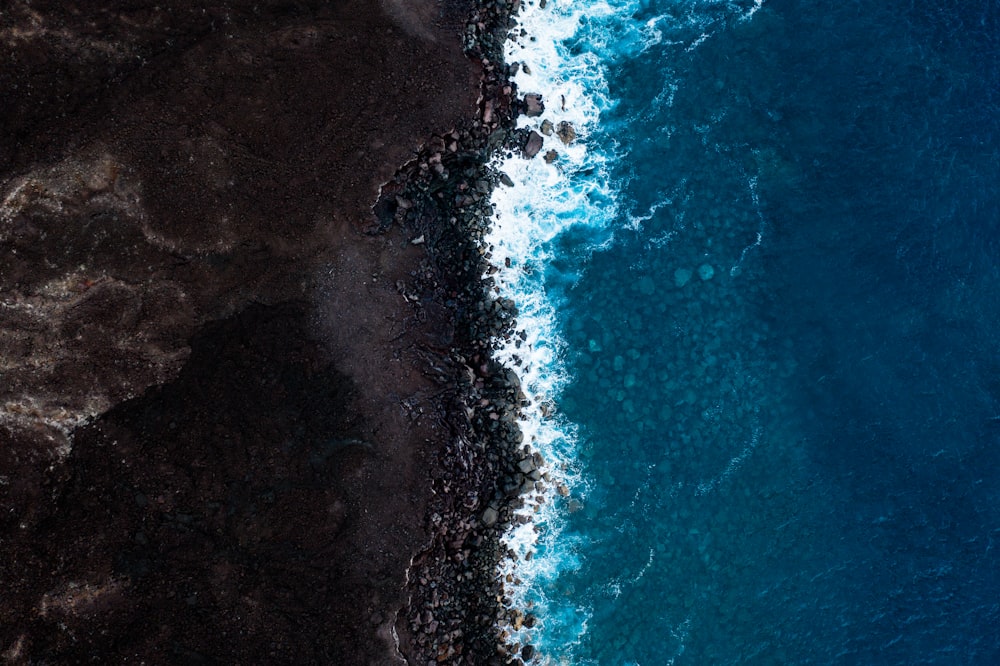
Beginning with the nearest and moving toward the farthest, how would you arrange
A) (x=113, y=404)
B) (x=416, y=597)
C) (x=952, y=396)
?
(x=113, y=404)
(x=416, y=597)
(x=952, y=396)

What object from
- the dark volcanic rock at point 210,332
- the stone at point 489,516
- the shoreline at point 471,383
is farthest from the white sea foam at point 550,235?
the dark volcanic rock at point 210,332

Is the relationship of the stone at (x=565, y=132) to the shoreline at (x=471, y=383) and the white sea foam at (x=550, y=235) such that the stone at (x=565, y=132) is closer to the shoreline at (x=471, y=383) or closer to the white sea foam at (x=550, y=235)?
the white sea foam at (x=550, y=235)

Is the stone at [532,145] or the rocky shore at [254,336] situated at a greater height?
the stone at [532,145]

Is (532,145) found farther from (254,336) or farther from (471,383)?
(254,336)

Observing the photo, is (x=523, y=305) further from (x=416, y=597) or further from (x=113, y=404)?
(x=113, y=404)

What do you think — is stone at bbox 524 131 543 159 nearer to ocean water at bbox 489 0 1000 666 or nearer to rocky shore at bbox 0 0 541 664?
rocky shore at bbox 0 0 541 664

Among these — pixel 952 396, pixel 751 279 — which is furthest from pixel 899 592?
pixel 751 279

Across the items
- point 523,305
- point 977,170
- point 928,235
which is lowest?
point 523,305

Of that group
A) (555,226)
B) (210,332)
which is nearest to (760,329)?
(555,226)
